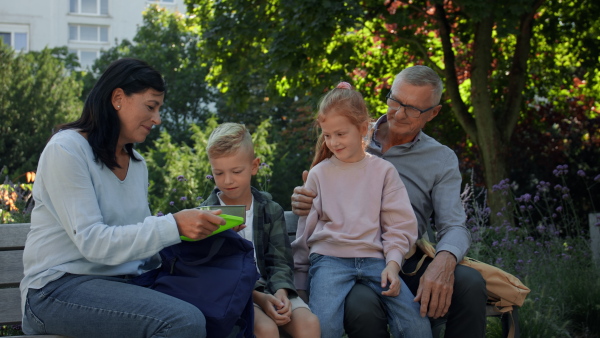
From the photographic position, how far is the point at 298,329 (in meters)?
2.86

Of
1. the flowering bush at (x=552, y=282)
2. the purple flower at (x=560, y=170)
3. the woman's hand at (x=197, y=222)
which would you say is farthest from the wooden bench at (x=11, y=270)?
the purple flower at (x=560, y=170)

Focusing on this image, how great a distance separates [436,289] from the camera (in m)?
3.08

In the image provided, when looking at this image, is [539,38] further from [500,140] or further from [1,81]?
[1,81]

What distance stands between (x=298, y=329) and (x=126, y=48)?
1078 inches

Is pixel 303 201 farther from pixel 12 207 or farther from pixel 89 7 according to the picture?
pixel 89 7

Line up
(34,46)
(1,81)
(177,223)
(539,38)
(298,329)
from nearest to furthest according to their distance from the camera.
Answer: (177,223) → (298,329) → (539,38) → (1,81) → (34,46)

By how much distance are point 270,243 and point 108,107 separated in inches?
37.2

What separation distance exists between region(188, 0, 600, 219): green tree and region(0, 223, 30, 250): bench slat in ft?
18.0

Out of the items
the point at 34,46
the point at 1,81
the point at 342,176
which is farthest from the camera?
the point at 34,46

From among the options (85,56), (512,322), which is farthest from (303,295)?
(85,56)

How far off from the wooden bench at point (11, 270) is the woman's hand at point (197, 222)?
1036 mm

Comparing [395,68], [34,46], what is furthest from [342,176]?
[34,46]

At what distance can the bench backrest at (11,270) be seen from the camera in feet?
10.4

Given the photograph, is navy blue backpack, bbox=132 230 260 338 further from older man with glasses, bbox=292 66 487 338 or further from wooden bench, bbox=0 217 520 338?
wooden bench, bbox=0 217 520 338
